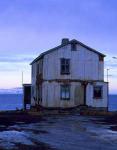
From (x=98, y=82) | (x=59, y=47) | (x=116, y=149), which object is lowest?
(x=116, y=149)

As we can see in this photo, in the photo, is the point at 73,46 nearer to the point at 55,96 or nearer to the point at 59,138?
the point at 55,96

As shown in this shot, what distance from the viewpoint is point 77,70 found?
56.1 m

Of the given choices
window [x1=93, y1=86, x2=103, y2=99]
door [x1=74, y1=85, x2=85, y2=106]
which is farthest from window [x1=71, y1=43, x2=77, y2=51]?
window [x1=93, y1=86, x2=103, y2=99]

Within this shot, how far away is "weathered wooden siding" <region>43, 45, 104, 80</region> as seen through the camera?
183ft

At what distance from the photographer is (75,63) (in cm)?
5588

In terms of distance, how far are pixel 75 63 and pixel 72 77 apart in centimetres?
150

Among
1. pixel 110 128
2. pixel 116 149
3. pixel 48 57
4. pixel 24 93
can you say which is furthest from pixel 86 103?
pixel 116 149

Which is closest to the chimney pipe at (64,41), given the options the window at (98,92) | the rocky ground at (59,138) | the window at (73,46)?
the window at (73,46)

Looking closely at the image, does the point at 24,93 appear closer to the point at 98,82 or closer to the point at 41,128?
the point at 98,82

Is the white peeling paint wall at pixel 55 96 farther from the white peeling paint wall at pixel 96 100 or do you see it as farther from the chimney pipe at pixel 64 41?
the chimney pipe at pixel 64 41

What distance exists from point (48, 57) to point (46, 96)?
A: 161 inches

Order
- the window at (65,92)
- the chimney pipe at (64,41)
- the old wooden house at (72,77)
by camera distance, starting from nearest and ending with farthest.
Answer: the window at (65,92)
the old wooden house at (72,77)
the chimney pipe at (64,41)

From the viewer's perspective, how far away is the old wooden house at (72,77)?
5516 cm

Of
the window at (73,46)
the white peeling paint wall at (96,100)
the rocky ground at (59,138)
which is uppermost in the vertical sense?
the window at (73,46)
